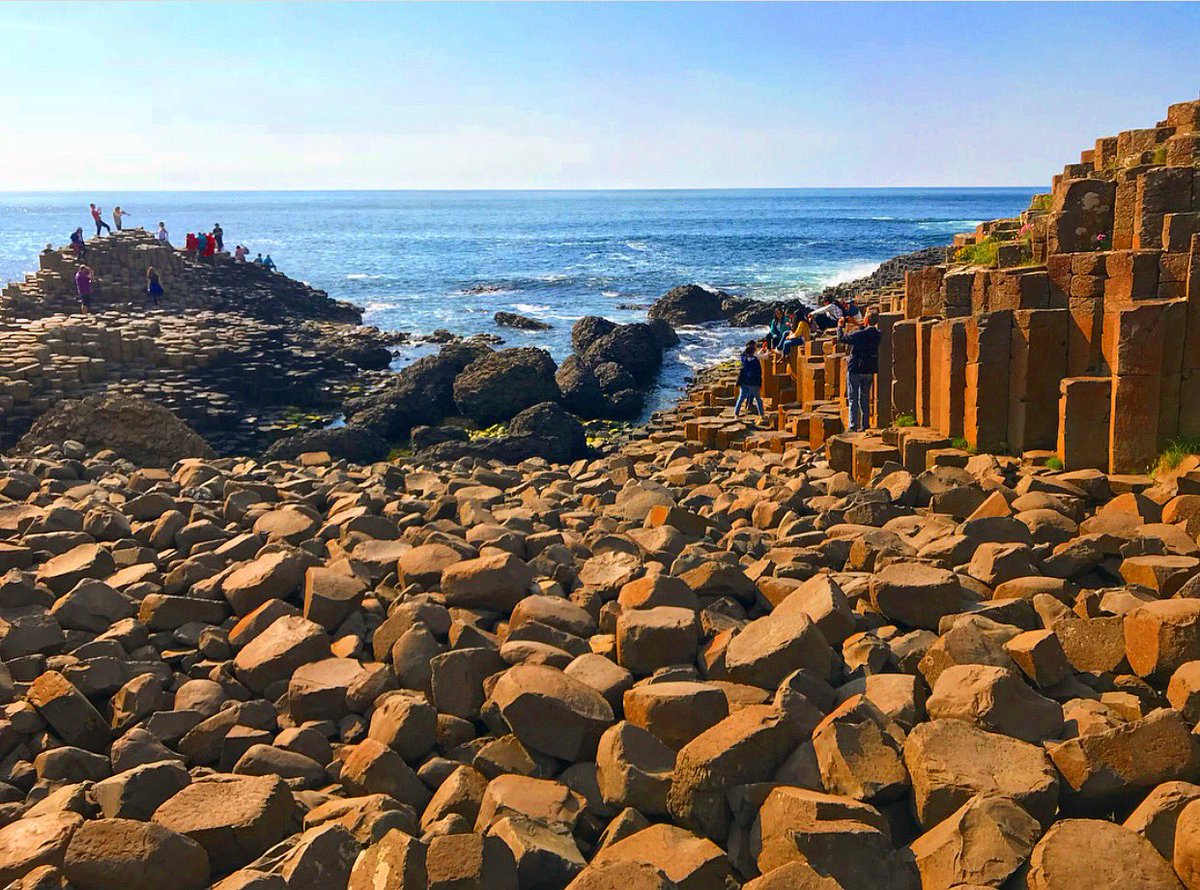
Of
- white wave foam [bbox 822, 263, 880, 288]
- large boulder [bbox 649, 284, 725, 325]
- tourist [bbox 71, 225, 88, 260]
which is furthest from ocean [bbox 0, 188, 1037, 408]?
tourist [bbox 71, 225, 88, 260]

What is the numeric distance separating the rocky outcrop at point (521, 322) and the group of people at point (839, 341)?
1639 cm

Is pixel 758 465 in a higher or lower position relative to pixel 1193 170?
lower

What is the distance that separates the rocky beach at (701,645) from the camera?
3.75 meters

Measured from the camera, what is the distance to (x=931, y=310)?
37.4ft

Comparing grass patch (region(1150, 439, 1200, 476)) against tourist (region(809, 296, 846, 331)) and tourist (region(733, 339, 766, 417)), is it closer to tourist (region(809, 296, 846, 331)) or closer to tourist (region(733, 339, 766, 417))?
tourist (region(733, 339, 766, 417))

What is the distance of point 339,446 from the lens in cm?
1739

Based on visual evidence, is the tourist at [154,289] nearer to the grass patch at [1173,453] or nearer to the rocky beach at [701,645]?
the rocky beach at [701,645]

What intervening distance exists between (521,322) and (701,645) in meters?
33.2

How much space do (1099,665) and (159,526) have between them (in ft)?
20.9

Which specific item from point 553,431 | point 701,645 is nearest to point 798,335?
point 553,431

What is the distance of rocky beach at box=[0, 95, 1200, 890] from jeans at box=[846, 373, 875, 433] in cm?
49

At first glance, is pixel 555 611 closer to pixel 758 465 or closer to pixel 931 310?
pixel 758 465

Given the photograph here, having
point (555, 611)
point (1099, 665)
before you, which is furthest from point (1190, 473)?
point (555, 611)

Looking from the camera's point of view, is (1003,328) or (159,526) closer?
(159,526)
